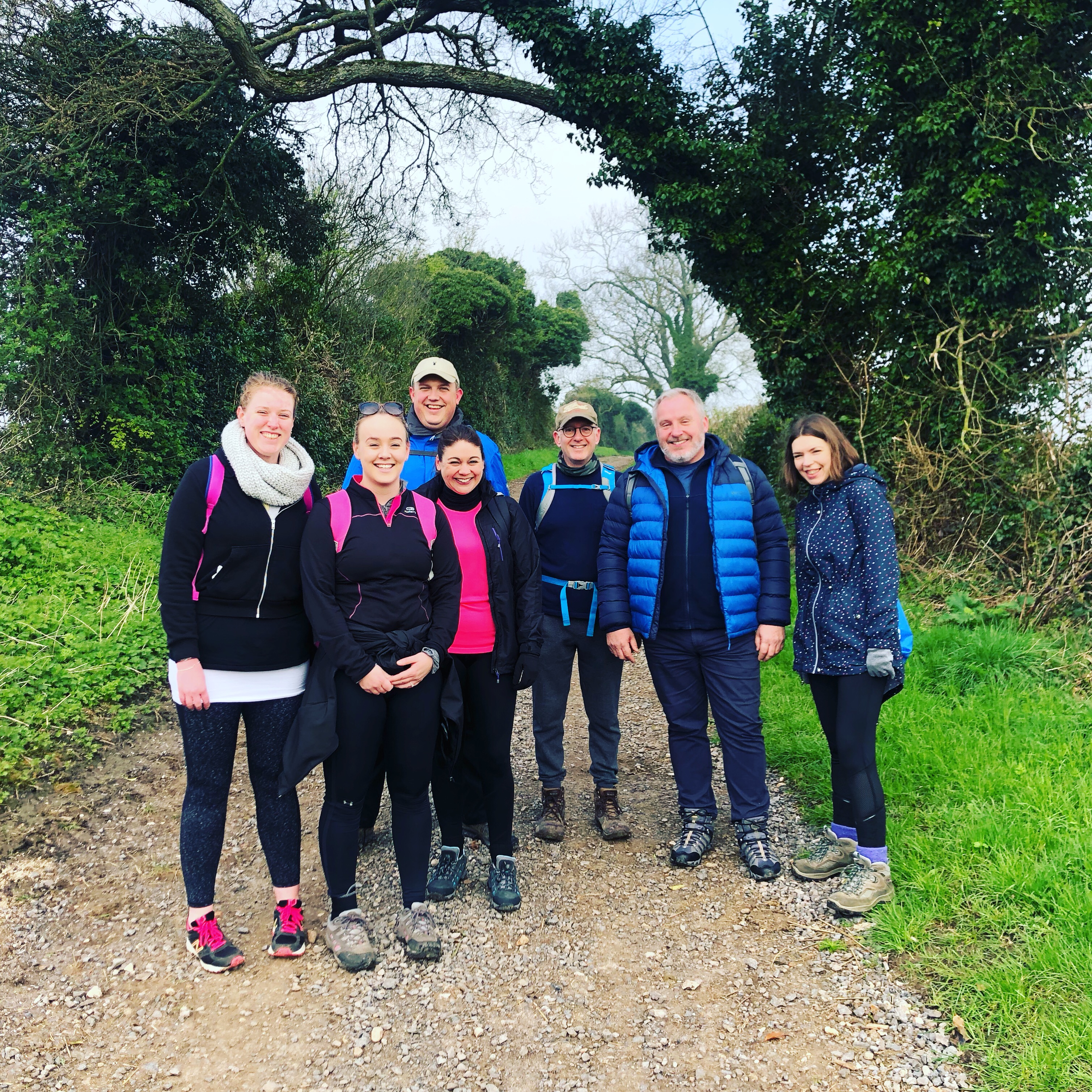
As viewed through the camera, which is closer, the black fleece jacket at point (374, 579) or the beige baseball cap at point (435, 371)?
the black fleece jacket at point (374, 579)

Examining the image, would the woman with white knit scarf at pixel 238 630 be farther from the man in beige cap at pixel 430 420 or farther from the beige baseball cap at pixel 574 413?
the beige baseball cap at pixel 574 413

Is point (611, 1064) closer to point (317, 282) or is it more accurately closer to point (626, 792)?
point (626, 792)

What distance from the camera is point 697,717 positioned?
3.92 meters

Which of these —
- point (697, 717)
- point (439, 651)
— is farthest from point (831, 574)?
point (439, 651)

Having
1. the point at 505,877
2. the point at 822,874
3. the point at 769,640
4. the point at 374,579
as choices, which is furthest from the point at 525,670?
the point at 822,874

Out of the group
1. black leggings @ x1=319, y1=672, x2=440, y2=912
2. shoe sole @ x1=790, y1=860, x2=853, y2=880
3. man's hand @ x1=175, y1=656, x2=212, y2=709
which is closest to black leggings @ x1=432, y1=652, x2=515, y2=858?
black leggings @ x1=319, y1=672, x2=440, y2=912

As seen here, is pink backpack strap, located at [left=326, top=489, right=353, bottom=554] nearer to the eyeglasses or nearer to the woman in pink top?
the eyeglasses

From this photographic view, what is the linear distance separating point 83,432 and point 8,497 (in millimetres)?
1807

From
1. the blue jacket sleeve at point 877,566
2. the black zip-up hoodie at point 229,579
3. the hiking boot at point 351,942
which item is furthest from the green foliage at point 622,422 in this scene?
the hiking boot at point 351,942

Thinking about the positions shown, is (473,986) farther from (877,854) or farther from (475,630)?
(877,854)

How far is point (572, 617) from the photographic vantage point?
4074 millimetres

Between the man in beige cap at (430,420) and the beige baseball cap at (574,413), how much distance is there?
0.38 meters

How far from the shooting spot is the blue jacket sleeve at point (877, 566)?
325 centimetres

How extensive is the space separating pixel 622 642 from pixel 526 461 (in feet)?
61.7
